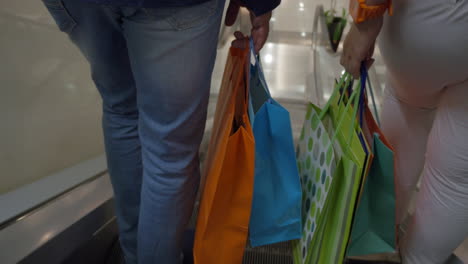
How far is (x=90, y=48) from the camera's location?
0.67m

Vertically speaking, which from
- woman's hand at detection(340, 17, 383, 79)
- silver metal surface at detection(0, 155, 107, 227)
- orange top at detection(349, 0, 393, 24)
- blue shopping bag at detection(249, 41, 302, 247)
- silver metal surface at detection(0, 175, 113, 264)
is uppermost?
orange top at detection(349, 0, 393, 24)

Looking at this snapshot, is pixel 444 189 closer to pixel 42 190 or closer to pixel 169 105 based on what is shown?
pixel 169 105

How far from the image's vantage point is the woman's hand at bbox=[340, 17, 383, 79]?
0.67 m

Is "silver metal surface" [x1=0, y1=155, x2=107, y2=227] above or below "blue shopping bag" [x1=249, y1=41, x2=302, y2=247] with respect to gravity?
below

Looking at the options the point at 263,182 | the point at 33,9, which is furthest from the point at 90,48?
the point at 33,9

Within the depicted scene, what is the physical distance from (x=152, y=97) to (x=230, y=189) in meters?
0.27

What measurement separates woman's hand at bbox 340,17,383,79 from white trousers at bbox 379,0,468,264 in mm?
43

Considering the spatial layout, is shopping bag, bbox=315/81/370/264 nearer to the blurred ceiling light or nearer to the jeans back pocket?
the jeans back pocket

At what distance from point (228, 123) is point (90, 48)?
322 millimetres

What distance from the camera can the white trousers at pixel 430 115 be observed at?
24.0 inches

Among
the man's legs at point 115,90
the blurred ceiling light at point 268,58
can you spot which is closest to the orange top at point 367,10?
the man's legs at point 115,90

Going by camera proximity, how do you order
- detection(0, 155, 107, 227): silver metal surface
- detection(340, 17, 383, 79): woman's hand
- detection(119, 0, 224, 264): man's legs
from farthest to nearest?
detection(0, 155, 107, 227): silver metal surface
detection(340, 17, 383, 79): woman's hand
detection(119, 0, 224, 264): man's legs

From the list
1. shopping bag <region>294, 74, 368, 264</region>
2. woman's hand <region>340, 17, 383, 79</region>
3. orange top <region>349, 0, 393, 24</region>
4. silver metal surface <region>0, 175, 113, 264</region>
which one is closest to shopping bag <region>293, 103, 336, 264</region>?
shopping bag <region>294, 74, 368, 264</region>

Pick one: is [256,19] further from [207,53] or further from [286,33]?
[286,33]
